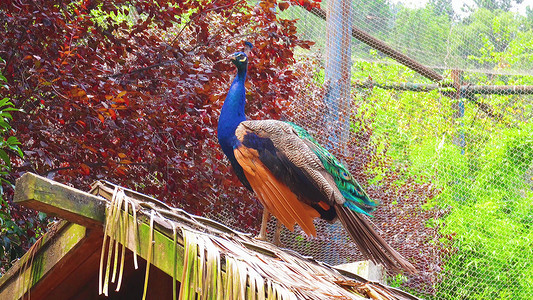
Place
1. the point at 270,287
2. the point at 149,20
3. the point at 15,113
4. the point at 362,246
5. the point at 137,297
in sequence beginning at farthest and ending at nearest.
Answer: the point at 149,20 → the point at 15,113 → the point at 362,246 → the point at 137,297 → the point at 270,287

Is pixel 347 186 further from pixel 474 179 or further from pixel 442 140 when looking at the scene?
pixel 474 179

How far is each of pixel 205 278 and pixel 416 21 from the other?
24.1ft

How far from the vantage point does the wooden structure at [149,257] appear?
1.97 meters

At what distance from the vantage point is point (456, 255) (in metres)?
8.93

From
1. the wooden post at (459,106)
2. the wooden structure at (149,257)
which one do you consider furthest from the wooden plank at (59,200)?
the wooden post at (459,106)

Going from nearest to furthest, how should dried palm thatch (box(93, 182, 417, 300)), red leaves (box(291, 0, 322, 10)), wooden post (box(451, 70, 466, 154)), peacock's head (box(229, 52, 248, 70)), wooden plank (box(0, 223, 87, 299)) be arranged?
dried palm thatch (box(93, 182, 417, 300)) < wooden plank (box(0, 223, 87, 299)) < peacock's head (box(229, 52, 248, 70)) < red leaves (box(291, 0, 322, 10)) < wooden post (box(451, 70, 466, 154))

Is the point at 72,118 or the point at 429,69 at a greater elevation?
the point at 429,69

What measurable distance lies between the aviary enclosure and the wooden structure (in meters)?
1.04

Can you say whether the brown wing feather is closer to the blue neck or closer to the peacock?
the peacock

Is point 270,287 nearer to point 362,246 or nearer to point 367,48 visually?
point 362,246

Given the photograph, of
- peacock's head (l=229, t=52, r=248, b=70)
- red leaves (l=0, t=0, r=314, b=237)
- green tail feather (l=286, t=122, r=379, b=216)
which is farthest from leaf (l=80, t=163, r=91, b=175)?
green tail feather (l=286, t=122, r=379, b=216)

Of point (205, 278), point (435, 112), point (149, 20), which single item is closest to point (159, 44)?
point (149, 20)

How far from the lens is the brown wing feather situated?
379 cm

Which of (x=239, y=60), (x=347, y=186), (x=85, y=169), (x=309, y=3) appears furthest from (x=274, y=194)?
(x=309, y=3)
